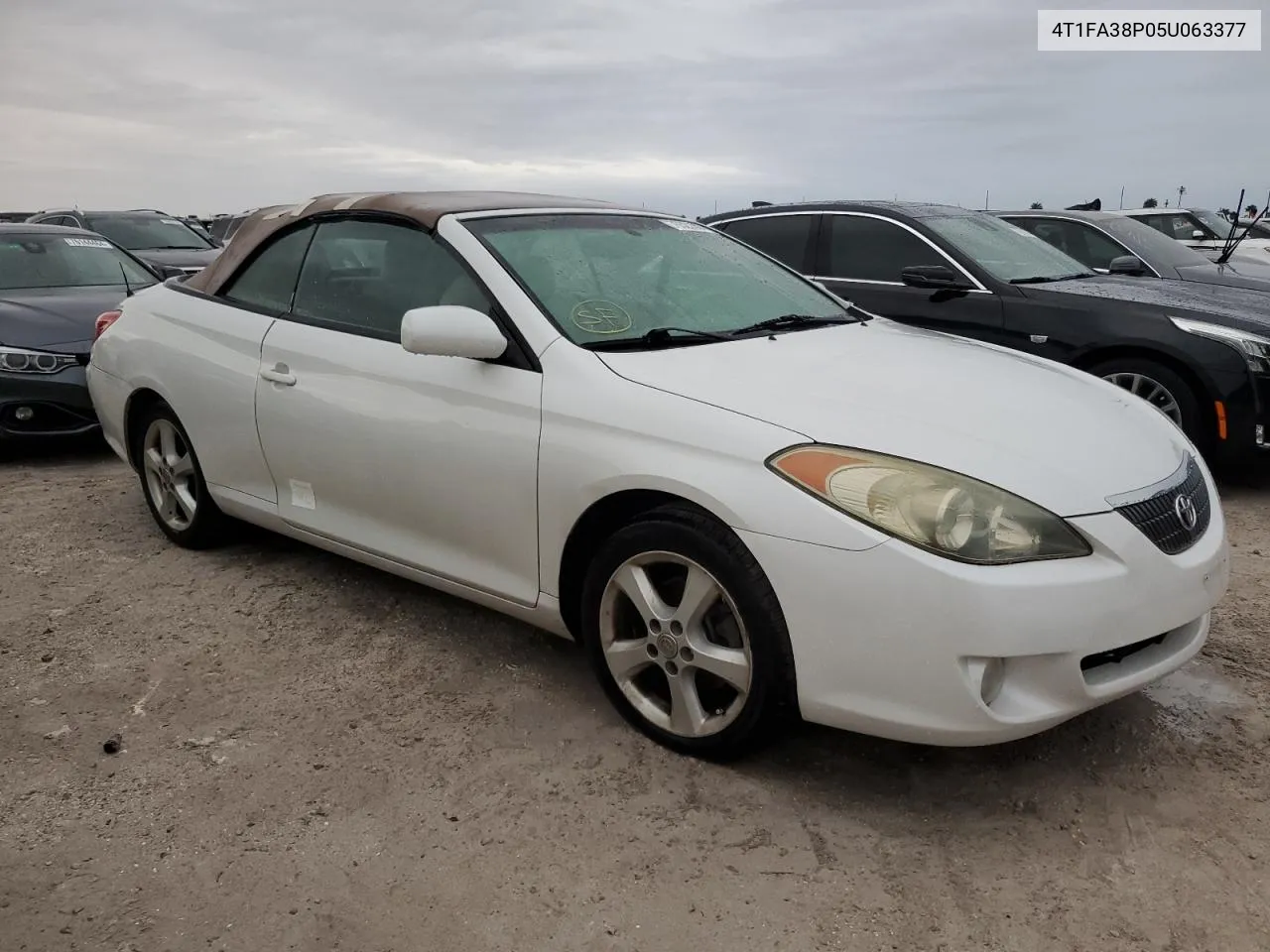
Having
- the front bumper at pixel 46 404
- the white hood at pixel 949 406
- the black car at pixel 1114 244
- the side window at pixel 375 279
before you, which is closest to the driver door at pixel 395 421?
the side window at pixel 375 279

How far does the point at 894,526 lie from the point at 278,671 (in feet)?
6.84

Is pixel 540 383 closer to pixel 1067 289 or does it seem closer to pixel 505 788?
pixel 505 788

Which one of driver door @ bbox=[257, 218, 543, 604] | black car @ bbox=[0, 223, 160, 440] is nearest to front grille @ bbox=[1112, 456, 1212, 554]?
driver door @ bbox=[257, 218, 543, 604]

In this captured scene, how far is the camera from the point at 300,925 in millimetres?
2213

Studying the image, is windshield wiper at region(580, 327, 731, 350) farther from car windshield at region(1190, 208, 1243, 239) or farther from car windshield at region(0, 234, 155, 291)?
car windshield at region(1190, 208, 1243, 239)

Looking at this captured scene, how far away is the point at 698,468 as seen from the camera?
2580 mm

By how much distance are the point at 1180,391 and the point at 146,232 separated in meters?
11.1

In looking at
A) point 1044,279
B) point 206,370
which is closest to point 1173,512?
point 206,370

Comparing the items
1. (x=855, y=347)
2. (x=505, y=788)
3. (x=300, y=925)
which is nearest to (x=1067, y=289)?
(x=855, y=347)

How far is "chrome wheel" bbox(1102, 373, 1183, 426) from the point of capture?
5.43m

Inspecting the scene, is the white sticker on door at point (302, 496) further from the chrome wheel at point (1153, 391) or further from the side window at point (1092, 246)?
the side window at point (1092, 246)

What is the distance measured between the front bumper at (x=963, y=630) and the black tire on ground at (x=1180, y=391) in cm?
323

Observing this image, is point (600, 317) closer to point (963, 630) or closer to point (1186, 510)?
point (963, 630)

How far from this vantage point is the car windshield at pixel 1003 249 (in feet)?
20.2
